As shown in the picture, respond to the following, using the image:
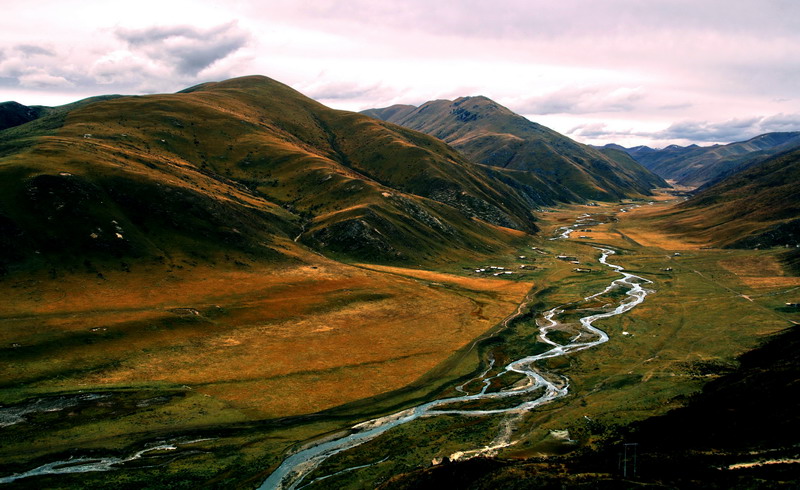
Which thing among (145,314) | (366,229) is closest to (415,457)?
(145,314)

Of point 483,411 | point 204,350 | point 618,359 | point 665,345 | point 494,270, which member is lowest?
point 618,359

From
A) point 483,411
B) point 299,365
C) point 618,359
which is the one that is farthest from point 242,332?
point 618,359

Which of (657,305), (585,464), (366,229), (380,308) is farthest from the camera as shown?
(366,229)

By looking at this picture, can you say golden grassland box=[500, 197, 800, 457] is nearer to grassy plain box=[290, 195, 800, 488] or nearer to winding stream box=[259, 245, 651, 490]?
grassy plain box=[290, 195, 800, 488]

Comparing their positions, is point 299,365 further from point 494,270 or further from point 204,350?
point 494,270

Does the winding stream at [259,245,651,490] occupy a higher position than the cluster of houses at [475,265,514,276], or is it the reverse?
the cluster of houses at [475,265,514,276]

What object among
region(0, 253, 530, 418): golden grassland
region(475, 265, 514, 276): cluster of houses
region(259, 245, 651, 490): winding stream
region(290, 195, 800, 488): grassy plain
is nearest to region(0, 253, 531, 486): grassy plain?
region(0, 253, 530, 418): golden grassland

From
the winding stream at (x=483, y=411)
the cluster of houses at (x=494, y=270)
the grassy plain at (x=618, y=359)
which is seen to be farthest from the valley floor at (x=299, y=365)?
the cluster of houses at (x=494, y=270)

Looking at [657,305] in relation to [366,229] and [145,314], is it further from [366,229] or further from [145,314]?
[145,314]

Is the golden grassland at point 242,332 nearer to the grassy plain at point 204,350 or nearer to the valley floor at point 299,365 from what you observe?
the grassy plain at point 204,350
